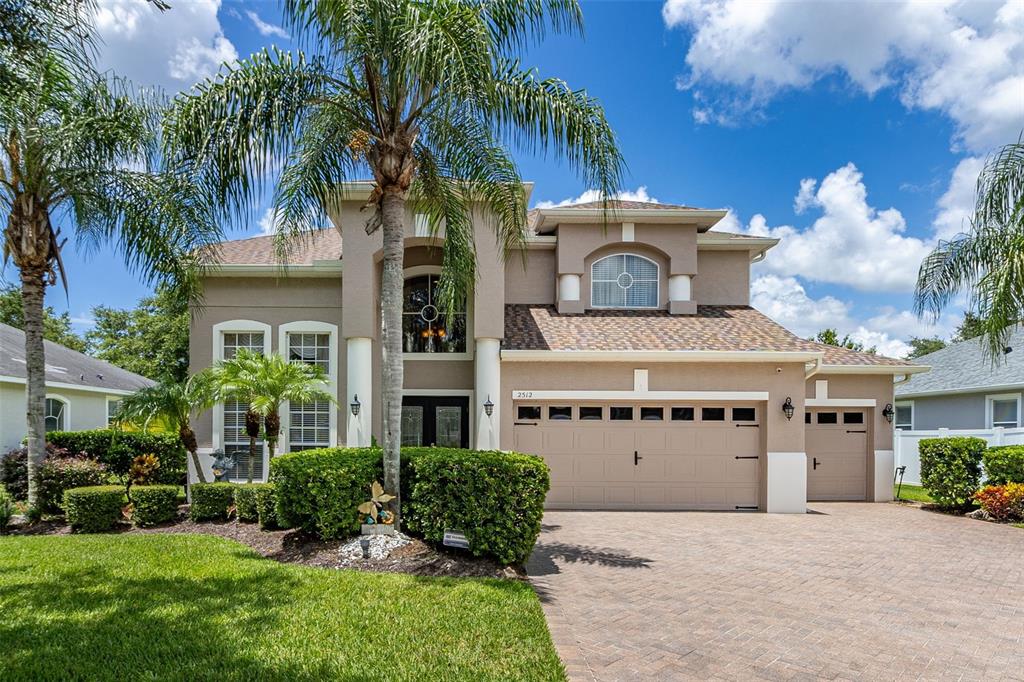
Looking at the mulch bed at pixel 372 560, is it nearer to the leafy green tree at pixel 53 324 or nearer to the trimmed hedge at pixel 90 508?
the trimmed hedge at pixel 90 508

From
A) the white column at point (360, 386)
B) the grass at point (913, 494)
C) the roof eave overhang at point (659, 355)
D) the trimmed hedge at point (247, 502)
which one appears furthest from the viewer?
the grass at point (913, 494)

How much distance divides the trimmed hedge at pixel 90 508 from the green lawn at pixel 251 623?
1.90 m

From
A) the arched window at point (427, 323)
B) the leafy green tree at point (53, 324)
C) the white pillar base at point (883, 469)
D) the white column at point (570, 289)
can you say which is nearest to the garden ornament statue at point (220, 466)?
the arched window at point (427, 323)

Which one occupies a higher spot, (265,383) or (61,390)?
(265,383)

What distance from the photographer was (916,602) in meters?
6.37

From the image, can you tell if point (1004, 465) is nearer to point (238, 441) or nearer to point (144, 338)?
point (238, 441)

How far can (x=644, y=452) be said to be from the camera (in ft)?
42.1

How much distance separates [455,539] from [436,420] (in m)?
6.70

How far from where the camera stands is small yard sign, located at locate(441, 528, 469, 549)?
7118 mm

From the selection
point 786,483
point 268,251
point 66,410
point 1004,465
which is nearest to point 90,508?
point 268,251

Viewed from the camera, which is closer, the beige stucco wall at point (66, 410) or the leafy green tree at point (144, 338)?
the beige stucco wall at point (66, 410)

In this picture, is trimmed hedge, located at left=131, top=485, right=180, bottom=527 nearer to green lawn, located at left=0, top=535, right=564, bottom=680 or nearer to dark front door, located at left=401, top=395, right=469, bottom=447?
green lawn, located at left=0, top=535, right=564, bottom=680

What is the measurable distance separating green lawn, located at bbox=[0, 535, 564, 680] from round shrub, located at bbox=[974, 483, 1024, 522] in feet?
37.1

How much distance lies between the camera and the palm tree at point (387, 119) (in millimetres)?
6879
